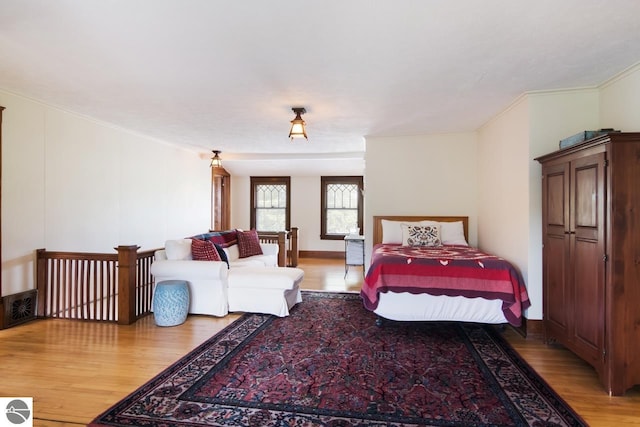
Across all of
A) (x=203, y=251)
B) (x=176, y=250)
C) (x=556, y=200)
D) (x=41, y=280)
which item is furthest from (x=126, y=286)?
(x=556, y=200)

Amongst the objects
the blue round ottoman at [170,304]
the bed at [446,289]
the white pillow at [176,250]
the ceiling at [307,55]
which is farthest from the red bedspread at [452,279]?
the white pillow at [176,250]

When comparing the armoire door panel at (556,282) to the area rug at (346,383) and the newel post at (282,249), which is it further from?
the newel post at (282,249)

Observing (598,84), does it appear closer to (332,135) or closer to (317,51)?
(317,51)

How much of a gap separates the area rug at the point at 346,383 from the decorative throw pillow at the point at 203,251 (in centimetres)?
107

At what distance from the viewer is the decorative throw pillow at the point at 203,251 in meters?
4.31

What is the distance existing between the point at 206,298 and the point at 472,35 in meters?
3.67

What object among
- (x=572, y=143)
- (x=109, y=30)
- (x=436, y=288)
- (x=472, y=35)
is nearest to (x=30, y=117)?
(x=109, y=30)

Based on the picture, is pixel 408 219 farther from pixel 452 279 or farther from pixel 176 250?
pixel 176 250

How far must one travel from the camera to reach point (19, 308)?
12.3ft

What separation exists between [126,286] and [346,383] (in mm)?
2730

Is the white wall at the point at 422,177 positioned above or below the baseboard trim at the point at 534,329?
above

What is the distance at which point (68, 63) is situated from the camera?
2.85 metres

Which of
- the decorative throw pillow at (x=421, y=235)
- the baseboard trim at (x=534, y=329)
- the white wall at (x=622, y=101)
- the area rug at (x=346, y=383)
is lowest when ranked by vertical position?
the area rug at (x=346, y=383)

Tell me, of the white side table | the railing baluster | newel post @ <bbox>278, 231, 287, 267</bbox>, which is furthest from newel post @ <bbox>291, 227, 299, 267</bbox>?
the railing baluster
